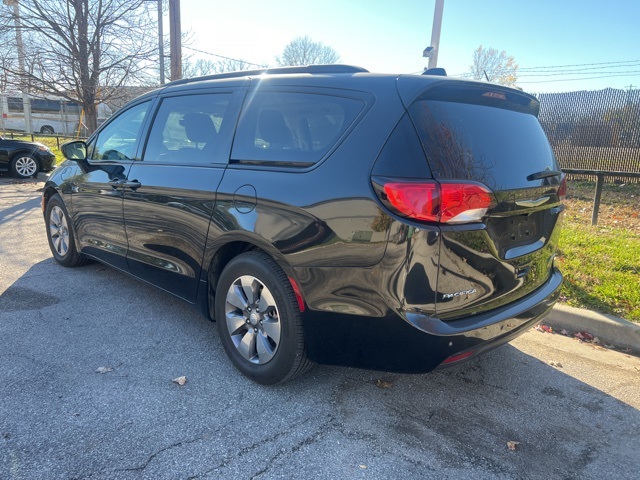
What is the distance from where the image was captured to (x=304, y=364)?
2.65 metres

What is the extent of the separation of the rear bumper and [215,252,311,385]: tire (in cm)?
12

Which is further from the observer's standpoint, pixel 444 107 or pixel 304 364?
pixel 304 364

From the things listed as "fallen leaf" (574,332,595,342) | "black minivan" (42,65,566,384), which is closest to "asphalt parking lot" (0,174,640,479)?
"fallen leaf" (574,332,595,342)

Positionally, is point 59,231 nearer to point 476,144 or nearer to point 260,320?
point 260,320

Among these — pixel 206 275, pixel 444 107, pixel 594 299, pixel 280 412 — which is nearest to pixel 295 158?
pixel 444 107

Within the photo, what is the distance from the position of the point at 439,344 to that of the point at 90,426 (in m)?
1.84

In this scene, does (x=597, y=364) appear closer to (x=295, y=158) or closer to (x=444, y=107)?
(x=444, y=107)

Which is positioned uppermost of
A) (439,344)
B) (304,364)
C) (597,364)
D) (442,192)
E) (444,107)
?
(444,107)

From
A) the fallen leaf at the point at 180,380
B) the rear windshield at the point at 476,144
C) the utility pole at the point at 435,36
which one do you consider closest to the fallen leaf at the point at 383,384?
the fallen leaf at the point at 180,380

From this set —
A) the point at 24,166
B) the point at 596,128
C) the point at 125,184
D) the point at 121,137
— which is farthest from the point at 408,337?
the point at 24,166

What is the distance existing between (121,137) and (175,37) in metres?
9.84

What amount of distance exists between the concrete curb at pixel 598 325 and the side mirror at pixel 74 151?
Result: 4.55 metres

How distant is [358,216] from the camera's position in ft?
7.36

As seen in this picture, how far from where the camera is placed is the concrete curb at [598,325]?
3.61 meters
